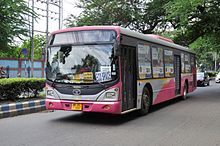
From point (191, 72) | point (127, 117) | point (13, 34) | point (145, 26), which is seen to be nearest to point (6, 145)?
point (127, 117)

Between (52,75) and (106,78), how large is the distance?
69.4 inches

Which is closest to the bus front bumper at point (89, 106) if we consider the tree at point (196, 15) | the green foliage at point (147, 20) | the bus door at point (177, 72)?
the bus door at point (177, 72)

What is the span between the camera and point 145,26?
26984mm

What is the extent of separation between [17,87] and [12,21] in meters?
10.6

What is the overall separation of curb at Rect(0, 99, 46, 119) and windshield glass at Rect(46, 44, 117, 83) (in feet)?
6.33

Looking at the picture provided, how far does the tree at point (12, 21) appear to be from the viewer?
19.9 metres

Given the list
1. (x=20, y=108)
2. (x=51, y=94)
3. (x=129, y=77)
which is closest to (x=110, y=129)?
(x=129, y=77)

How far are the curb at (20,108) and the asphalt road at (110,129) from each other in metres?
0.34

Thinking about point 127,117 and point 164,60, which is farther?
point 164,60

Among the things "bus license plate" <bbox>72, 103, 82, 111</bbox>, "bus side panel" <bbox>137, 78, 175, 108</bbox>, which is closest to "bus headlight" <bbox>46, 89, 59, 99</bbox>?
"bus license plate" <bbox>72, 103, 82, 111</bbox>

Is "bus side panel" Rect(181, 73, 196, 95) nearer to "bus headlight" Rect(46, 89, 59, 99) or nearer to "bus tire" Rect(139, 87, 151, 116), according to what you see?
"bus tire" Rect(139, 87, 151, 116)

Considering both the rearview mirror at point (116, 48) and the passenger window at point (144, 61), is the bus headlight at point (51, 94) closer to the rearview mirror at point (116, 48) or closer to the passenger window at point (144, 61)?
the rearview mirror at point (116, 48)

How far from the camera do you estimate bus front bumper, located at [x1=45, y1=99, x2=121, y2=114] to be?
8.44 metres

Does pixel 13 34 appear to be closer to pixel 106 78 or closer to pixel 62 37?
pixel 62 37
